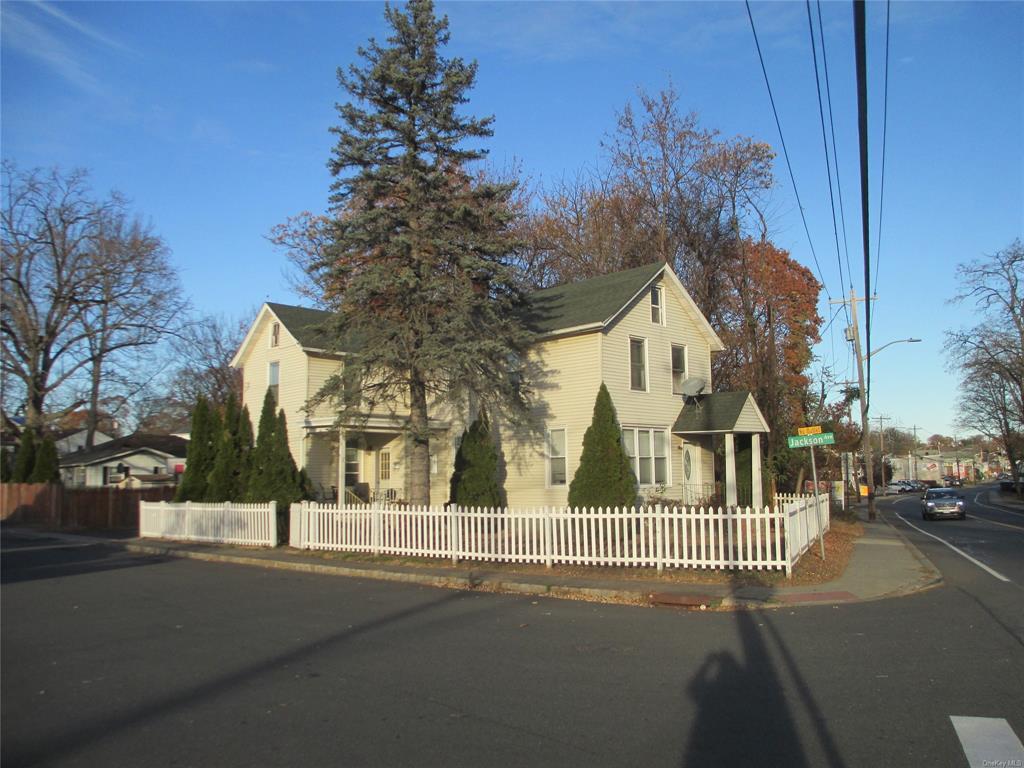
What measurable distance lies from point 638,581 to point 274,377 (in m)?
19.0

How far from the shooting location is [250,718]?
597 centimetres

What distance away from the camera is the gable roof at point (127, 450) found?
45.2 m

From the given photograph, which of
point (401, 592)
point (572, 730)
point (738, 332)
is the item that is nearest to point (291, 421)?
point (401, 592)

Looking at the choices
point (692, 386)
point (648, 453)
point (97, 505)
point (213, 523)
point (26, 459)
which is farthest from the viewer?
point (26, 459)

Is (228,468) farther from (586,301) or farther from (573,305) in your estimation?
(586,301)

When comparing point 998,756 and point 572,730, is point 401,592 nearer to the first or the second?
point 572,730

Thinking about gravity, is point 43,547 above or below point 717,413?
below

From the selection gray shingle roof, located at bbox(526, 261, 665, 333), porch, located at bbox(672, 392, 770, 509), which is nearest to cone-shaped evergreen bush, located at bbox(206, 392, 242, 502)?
gray shingle roof, located at bbox(526, 261, 665, 333)

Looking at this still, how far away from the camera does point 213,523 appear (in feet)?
71.1

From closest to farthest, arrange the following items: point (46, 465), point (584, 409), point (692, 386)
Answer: point (584, 409) → point (692, 386) → point (46, 465)

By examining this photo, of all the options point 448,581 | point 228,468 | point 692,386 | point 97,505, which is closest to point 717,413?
point 692,386

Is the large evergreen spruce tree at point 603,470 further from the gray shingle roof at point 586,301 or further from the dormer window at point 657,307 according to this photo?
the dormer window at point 657,307

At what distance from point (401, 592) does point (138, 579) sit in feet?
18.2

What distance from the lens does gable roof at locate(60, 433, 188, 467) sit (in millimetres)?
45188
